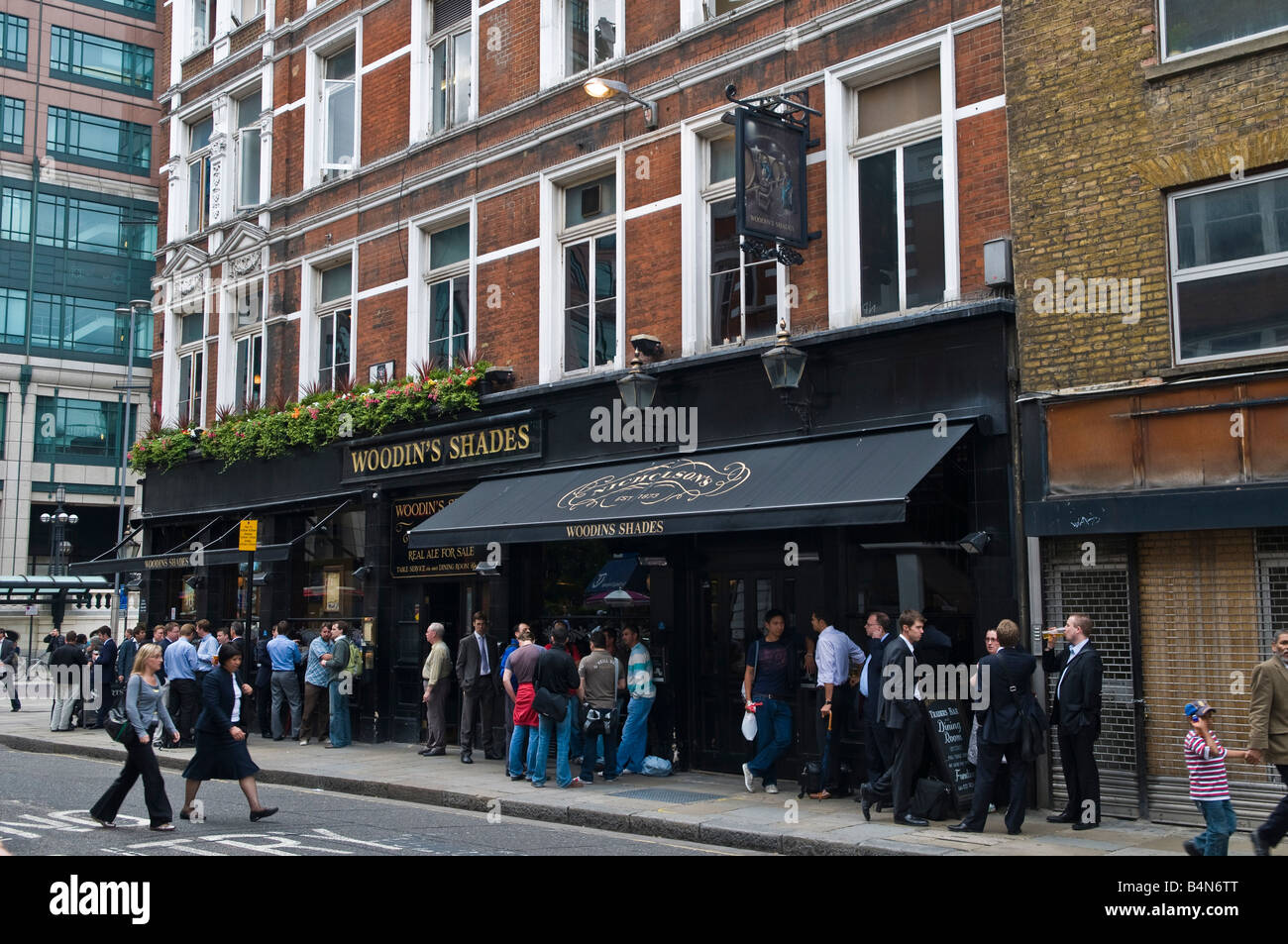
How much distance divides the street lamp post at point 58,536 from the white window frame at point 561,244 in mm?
35150

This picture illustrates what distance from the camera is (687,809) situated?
1202 cm

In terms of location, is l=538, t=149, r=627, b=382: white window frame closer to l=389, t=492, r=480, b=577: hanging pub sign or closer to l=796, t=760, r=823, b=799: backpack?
l=389, t=492, r=480, b=577: hanging pub sign

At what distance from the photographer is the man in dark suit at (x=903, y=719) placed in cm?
1120

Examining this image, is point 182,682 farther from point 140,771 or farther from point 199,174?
point 199,174

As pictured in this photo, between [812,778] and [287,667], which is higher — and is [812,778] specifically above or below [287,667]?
below

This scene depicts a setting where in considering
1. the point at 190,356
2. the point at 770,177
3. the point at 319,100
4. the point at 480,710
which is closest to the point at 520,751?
the point at 480,710

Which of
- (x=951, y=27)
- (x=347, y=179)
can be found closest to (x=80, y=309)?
(x=347, y=179)

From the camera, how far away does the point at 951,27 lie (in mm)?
12961

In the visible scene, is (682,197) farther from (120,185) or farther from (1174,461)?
(120,185)

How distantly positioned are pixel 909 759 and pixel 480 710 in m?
7.03

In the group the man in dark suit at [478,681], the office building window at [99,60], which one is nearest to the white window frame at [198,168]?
the man in dark suit at [478,681]

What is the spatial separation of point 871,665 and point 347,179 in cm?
1306

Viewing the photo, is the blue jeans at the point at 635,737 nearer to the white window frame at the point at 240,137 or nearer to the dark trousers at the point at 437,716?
the dark trousers at the point at 437,716

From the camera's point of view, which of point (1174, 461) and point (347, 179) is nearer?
point (1174, 461)
